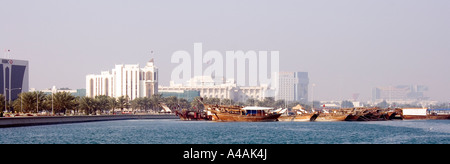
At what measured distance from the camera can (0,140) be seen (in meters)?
73.0

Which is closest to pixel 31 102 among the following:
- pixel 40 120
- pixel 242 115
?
pixel 40 120

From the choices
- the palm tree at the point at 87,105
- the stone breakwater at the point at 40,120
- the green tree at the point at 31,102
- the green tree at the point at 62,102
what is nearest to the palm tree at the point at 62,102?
the green tree at the point at 62,102

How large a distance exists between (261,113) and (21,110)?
50905 mm

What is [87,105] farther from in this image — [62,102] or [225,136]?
[225,136]

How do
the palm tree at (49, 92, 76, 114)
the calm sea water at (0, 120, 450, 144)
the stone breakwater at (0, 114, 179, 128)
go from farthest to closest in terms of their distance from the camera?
the palm tree at (49, 92, 76, 114) → the stone breakwater at (0, 114, 179, 128) → the calm sea water at (0, 120, 450, 144)

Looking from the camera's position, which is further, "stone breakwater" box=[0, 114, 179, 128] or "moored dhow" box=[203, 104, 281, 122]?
"moored dhow" box=[203, 104, 281, 122]

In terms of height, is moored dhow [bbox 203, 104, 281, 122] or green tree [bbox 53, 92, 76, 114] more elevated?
green tree [bbox 53, 92, 76, 114]

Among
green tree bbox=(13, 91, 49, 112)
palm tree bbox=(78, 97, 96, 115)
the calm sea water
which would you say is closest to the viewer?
the calm sea water

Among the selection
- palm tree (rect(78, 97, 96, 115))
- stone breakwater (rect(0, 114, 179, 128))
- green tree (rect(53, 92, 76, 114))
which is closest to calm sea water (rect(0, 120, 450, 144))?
stone breakwater (rect(0, 114, 179, 128))

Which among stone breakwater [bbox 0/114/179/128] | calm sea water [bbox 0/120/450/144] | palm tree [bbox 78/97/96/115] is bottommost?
calm sea water [bbox 0/120/450/144]

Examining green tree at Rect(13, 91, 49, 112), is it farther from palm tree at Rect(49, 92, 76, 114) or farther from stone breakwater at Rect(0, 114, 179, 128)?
stone breakwater at Rect(0, 114, 179, 128)
